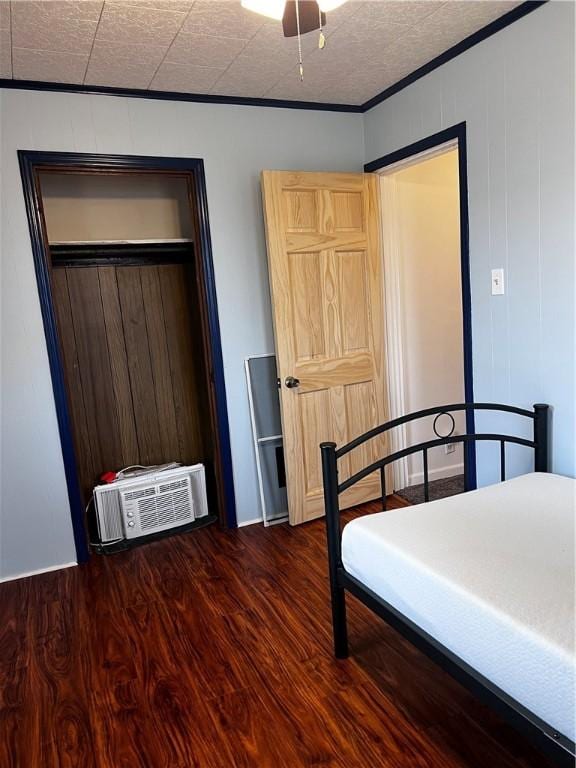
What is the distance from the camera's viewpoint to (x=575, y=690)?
1.22m

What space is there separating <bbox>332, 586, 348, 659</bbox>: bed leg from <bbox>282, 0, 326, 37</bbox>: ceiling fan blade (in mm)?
1904

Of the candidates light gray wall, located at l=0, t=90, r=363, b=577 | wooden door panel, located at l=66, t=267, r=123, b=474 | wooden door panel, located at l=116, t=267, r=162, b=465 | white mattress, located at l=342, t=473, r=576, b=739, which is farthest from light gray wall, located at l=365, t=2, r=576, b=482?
wooden door panel, located at l=66, t=267, r=123, b=474

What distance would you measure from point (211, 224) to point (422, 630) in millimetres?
2436

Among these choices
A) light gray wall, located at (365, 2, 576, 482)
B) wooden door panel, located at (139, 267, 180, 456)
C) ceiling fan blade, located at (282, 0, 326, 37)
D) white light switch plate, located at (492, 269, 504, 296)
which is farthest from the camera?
wooden door panel, located at (139, 267, 180, 456)

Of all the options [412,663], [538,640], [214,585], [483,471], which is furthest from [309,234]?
[538,640]

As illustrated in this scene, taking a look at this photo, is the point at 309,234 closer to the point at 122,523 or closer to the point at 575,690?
the point at 122,523

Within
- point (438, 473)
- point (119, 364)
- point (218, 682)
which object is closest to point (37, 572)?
point (119, 364)

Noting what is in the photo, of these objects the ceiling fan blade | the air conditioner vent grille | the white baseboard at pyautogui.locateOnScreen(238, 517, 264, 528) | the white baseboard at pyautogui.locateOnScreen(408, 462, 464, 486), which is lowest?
the white baseboard at pyautogui.locateOnScreen(238, 517, 264, 528)

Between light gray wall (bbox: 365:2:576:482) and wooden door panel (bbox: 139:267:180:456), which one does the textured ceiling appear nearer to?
light gray wall (bbox: 365:2:576:482)

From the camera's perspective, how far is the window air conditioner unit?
3.41 meters

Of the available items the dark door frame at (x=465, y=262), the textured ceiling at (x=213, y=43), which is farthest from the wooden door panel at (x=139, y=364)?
the dark door frame at (x=465, y=262)

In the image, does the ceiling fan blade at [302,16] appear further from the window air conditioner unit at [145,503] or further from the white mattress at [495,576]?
the window air conditioner unit at [145,503]

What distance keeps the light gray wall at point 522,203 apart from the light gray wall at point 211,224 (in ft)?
3.05

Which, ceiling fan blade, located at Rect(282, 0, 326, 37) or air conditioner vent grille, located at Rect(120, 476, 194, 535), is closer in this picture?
ceiling fan blade, located at Rect(282, 0, 326, 37)
